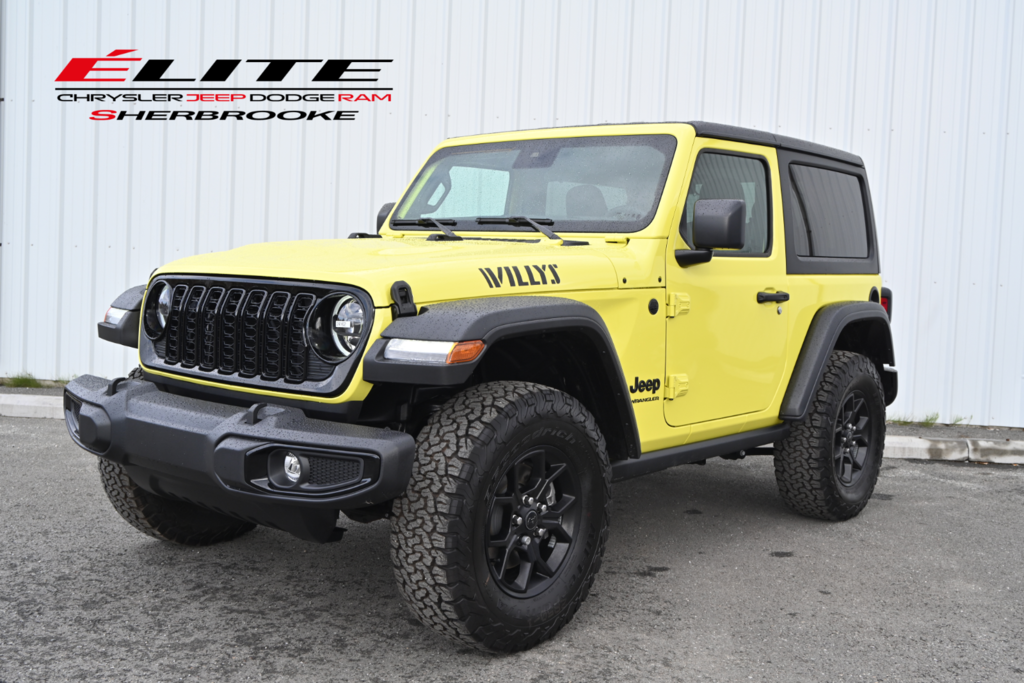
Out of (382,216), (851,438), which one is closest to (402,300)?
(382,216)

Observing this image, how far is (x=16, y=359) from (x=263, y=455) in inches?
287

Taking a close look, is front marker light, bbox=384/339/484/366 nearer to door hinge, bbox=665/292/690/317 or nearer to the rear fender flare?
door hinge, bbox=665/292/690/317

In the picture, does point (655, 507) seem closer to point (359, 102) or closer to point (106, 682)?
point (106, 682)

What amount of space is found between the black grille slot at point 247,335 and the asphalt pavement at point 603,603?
941 millimetres

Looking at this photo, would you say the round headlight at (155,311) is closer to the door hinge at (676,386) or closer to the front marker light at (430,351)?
the front marker light at (430,351)

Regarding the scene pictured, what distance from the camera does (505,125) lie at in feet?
27.3

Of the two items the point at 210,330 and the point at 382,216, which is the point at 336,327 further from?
the point at 382,216

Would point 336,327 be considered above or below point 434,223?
below

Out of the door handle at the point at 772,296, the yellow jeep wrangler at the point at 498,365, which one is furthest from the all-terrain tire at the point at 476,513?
the door handle at the point at 772,296

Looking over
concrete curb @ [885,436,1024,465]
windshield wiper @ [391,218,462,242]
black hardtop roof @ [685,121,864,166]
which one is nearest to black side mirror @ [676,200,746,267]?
black hardtop roof @ [685,121,864,166]

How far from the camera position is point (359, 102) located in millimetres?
8453

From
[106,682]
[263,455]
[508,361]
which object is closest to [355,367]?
[263,455]

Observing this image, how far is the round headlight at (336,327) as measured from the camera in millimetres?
2953

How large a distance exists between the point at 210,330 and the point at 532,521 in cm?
135
